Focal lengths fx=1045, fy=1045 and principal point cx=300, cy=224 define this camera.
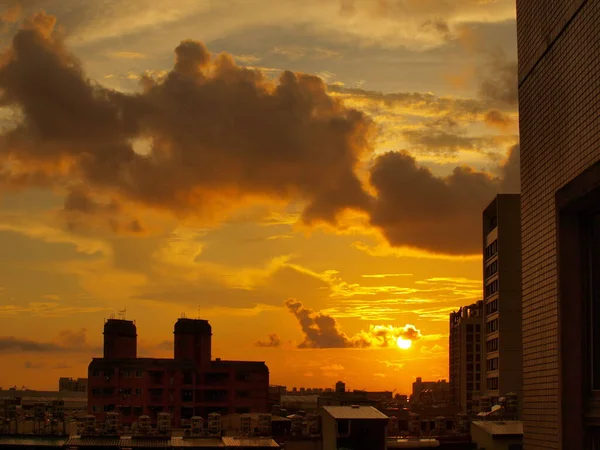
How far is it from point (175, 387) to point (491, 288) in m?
50.7

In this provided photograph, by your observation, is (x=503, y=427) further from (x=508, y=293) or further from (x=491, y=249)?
(x=491, y=249)

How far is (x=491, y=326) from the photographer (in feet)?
334

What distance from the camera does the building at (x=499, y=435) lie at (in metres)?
63.0

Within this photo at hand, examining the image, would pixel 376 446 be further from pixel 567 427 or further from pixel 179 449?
pixel 567 427

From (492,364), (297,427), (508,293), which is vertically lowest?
(297,427)

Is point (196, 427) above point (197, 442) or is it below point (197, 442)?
above

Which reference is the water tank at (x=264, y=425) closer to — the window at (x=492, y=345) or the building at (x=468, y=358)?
the window at (x=492, y=345)

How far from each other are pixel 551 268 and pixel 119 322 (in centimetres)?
12225

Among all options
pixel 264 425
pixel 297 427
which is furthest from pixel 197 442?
pixel 264 425

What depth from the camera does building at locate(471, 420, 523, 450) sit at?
6300 centimetres

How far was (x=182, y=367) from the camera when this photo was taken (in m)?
138

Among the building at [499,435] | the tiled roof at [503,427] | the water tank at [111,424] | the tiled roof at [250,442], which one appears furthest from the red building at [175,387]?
the tiled roof at [503,427]

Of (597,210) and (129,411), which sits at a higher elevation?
(597,210)

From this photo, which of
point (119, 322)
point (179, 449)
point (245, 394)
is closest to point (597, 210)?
point (179, 449)
